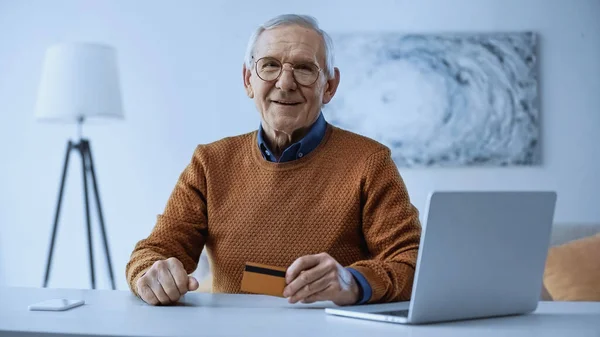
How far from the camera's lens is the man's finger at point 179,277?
52.7 inches

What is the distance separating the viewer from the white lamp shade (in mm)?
3559

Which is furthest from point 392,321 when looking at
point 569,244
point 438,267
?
point 569,244

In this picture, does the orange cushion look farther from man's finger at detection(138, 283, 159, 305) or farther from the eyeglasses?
man's finger at detection(138, 283, 159, 305)

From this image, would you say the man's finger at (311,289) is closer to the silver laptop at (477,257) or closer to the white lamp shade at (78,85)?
the silver laptop at (477,257)

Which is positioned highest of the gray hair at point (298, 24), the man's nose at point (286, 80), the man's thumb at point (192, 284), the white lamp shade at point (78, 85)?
the white lamp shade at point (78, 85)

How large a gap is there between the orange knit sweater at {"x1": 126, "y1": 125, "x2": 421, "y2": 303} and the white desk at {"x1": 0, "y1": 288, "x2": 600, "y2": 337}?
0.89 feet

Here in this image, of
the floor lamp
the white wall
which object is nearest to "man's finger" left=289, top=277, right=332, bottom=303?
the floor lamp

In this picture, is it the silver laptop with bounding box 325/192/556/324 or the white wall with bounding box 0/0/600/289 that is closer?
the silver laptop with bounding box 325/192/556/324

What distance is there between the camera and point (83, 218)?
13.4 feet

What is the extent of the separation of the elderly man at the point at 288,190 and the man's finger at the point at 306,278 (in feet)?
1.03

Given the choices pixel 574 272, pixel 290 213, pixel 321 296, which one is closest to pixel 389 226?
pixel 290 213

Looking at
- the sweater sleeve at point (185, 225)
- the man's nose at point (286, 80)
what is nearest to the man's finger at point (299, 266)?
the sweater sleeve at point (185, 225)

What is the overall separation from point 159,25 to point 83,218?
1.09 metres

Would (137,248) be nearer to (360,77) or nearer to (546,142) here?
(360,77)
